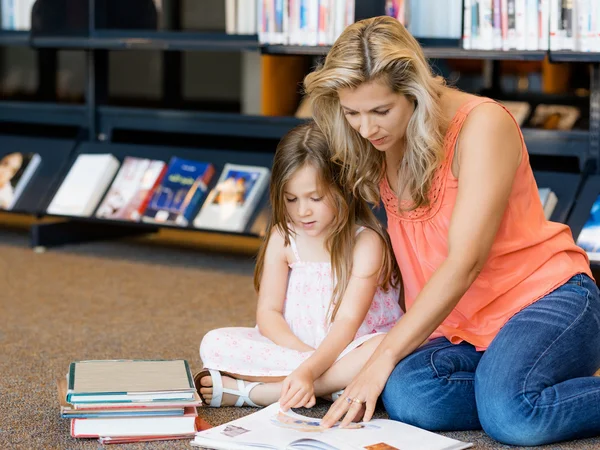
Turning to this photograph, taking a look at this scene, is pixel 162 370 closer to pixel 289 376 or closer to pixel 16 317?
pixel 289 376

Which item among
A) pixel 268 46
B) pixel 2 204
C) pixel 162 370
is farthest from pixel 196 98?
pixel 162 370

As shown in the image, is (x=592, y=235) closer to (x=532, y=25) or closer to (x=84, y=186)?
(x=532, y=25)

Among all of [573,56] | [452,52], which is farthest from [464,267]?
[452,52]

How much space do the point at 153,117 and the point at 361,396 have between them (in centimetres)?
244

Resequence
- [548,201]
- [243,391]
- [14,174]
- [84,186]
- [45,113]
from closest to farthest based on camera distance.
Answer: [243,391] < [548,201] < [84,186] < [14,174] < [45,113]

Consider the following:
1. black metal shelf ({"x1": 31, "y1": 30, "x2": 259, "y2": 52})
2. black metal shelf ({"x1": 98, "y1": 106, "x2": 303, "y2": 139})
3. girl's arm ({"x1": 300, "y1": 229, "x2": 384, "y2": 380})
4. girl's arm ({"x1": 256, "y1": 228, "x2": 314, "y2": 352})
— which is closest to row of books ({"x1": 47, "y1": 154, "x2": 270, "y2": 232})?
black metal shelf ({"x1": 98, "y1": 106, "x2": 303, "y2": 139})

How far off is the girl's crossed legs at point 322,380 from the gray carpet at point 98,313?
4 cm

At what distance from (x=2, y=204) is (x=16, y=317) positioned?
4.24 ft

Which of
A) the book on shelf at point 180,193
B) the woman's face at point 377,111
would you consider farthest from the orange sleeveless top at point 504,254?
the book on shelf at point 180,193

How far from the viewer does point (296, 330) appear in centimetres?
211

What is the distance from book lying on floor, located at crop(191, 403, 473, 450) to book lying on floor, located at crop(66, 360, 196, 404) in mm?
97

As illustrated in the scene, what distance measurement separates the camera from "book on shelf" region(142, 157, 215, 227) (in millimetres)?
3646

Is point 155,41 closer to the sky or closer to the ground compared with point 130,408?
closer to the sky

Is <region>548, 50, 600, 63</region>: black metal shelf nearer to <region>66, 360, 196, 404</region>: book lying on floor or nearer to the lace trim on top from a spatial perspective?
the lace trim on top
